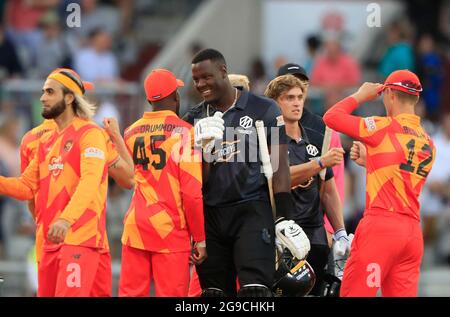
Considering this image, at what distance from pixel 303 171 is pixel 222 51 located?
30.2 feet

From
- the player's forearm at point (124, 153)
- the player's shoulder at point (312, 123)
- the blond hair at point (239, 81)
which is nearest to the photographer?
the blond hair at point (239, 81)

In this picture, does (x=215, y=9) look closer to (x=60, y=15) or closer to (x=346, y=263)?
(x=60, y=15)

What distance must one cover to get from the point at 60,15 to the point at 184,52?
2.44 meters

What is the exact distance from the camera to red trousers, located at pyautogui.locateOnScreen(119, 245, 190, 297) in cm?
1148

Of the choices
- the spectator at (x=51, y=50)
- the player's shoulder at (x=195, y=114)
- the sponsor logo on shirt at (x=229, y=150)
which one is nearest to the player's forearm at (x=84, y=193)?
the player's shoulder at (x=195, y=114)

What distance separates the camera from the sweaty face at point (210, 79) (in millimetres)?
11383

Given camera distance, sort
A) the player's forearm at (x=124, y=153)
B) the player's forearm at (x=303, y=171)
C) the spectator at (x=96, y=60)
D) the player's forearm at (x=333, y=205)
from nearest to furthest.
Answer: the player's forearm at (x=303, y=171) < the player's forearm at (x=124, y=153) < the player's forearm at (x=333, y=205) < the spectator at (x=96, y=60)

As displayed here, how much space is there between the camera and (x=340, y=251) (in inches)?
491

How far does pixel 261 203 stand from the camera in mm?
11320

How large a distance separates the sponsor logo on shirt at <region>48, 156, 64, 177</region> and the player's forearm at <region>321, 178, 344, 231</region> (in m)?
2.71

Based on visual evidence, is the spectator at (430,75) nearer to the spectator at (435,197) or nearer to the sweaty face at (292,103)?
the spectator at (435,197)

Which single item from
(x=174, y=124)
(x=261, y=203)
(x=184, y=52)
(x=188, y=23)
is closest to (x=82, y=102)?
(x=174, y=124)

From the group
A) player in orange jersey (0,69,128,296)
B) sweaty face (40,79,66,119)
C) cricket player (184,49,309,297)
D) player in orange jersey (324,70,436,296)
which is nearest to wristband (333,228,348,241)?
player in orange jersey (324,70,436,296)

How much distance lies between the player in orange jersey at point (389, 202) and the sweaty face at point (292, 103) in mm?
869
